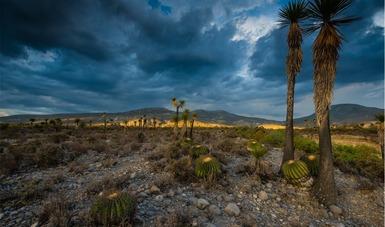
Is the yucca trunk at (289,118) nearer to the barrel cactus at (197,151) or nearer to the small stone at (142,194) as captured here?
the barrel cactus at (197,151)

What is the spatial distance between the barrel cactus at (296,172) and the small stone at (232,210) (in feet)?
11.1

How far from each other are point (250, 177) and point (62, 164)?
9454mm

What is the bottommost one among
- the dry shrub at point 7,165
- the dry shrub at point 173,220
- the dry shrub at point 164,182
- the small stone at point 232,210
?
the small stone at point 232,210

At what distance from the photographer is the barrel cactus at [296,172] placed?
10.1m

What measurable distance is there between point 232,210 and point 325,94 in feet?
17.1

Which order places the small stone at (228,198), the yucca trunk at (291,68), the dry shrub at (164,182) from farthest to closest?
the yucca trunk at (291,68), the dry shrub at (164,182), the small stone at (228,198)

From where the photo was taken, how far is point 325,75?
9.23 metres

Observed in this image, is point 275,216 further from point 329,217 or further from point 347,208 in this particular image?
point 347,208

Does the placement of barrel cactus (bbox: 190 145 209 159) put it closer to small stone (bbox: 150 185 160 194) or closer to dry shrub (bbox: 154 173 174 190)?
dry shrub (bbox: 154 173 174 190)

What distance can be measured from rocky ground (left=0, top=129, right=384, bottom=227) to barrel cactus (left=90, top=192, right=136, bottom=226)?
35 cm

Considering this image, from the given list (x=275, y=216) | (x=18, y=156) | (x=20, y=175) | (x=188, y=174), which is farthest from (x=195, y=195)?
(x=18, y=156)

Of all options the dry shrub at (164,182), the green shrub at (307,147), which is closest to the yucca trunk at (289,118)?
the dry shrub at (164,182)

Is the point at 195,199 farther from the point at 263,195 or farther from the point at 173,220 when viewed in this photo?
the point at 263,195

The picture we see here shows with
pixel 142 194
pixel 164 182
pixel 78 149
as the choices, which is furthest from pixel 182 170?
pixel 78 149
